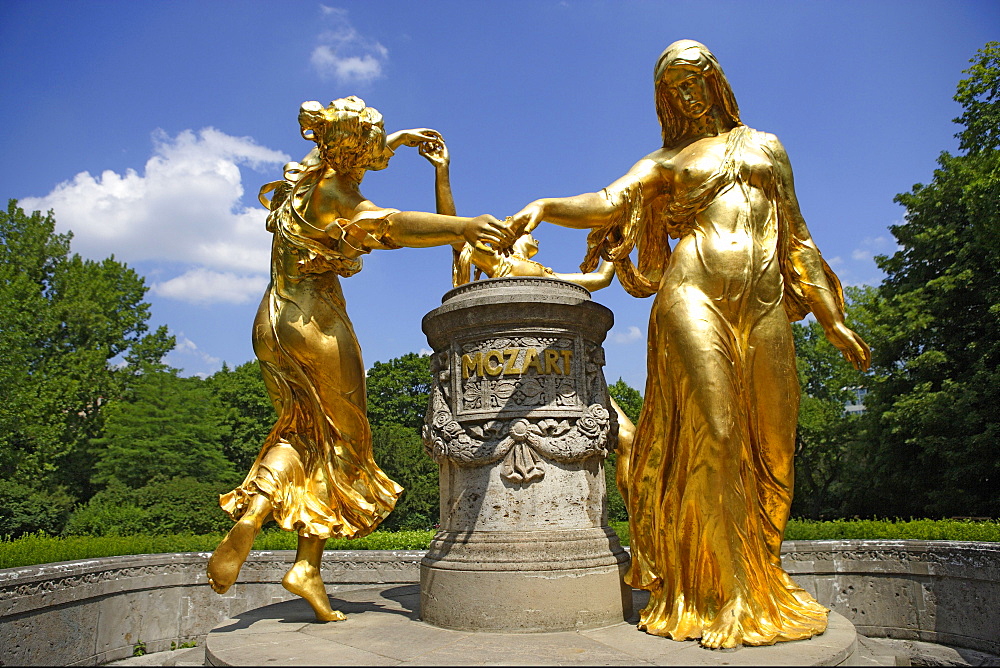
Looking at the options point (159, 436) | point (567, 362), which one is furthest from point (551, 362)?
point (159, 436)

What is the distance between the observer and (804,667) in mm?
3383

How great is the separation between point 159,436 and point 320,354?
21.3m

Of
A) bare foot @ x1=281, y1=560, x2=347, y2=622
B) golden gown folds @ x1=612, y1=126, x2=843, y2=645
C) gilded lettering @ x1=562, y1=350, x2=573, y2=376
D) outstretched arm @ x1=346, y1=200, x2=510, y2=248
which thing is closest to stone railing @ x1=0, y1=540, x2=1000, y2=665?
bare foot @ x1=281, y1=560, x2=347, y2=622

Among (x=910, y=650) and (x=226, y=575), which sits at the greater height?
(x=226, y=575)

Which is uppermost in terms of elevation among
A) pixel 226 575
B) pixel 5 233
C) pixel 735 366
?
pixel 5 233

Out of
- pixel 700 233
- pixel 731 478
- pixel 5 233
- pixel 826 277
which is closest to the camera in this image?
pixel 731 478

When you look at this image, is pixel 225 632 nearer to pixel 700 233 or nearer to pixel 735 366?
pixel 735 366

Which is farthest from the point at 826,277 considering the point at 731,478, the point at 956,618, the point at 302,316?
the point at 956,618

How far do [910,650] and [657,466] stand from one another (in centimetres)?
403

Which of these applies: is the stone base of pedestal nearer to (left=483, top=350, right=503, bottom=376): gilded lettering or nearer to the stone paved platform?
the stone paved platform

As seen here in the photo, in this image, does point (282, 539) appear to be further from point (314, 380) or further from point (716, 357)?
point (716, 357)

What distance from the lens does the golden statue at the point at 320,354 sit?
482 cm

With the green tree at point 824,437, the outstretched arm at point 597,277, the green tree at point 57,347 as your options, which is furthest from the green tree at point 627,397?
the outstretched arm at point 597,277

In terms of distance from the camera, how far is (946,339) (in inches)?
690
